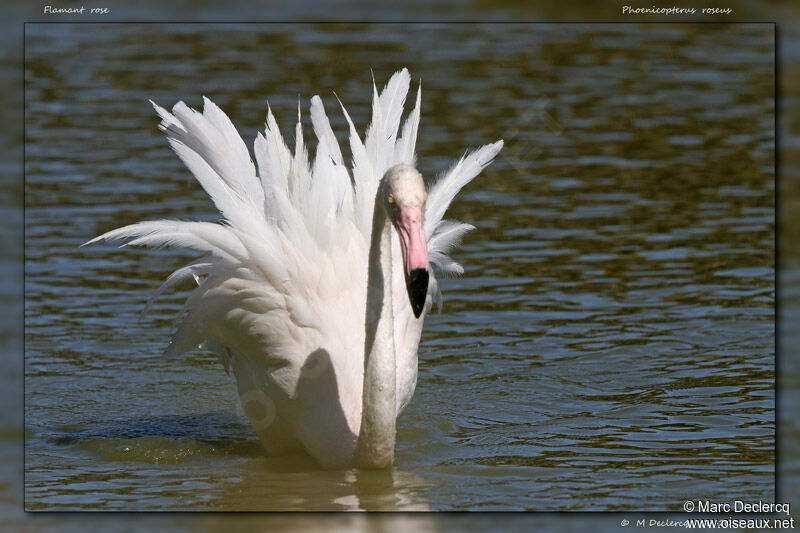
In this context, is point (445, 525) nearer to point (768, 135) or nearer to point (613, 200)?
point (613, 200)

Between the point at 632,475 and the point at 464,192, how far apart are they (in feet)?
17.6

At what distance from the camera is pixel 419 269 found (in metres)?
5.81

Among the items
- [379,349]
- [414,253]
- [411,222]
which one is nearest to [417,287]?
[414,253]

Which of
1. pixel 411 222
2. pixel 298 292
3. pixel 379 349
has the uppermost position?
pixel 411 222

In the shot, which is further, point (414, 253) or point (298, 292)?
point (298, 292)

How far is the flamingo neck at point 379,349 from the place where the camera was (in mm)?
6469

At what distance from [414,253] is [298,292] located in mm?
1236

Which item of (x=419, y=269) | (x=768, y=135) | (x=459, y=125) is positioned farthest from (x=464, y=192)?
(x=419, y=269)

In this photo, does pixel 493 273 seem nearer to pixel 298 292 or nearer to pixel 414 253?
pixel 298 292

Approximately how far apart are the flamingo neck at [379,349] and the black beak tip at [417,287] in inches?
27.6

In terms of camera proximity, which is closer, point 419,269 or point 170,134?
point 419,269

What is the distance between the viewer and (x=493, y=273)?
9.67m

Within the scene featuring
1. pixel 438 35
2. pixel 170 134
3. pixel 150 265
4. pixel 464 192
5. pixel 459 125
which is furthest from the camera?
pixel 438 35

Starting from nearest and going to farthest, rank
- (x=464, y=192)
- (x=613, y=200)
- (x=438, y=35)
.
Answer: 1. (x=613, y=200)
2. (x=464, y=192)
3. (x=438, y=35)
